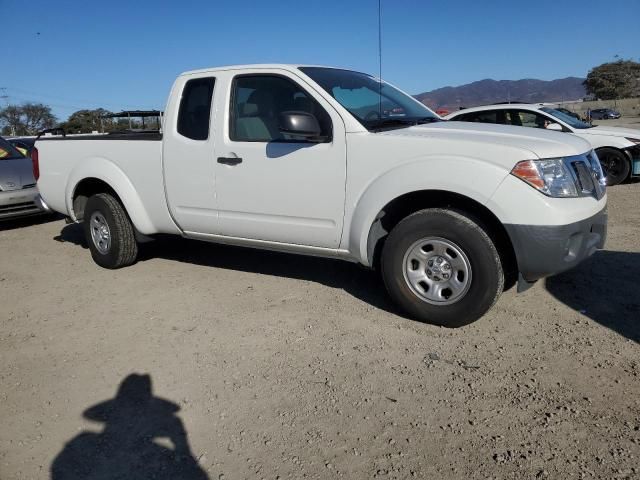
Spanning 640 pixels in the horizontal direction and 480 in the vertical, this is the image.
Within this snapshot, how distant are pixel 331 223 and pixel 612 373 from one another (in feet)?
6.77

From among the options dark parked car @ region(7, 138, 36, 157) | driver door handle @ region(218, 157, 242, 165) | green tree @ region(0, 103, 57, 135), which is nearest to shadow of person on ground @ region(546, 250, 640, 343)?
driver door handle @ region(218, 157, 242, 165)

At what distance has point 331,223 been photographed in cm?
398

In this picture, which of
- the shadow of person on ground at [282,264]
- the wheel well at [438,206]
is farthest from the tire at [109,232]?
the wheel well at [438,206]

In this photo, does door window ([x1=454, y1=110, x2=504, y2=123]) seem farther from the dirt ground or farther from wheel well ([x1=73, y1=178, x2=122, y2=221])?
wheel well ([x1=73, y1=178, x2=122, y2=221])

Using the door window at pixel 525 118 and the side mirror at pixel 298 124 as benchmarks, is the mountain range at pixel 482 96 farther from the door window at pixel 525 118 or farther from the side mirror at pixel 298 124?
the side mirror at pixel 298 124

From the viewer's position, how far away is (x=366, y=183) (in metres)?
3.79

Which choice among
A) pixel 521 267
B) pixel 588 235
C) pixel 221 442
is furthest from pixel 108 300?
pixel 588 235

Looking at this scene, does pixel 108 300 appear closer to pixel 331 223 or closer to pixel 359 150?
pixel 331 223

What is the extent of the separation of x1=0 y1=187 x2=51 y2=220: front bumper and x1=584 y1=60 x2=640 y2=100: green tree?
294ft

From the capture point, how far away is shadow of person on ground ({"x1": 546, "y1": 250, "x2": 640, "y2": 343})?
145 inches

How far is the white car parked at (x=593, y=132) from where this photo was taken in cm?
913

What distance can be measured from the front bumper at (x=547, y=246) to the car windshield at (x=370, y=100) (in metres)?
1.33

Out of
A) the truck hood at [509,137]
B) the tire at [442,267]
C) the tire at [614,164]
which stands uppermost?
the truck hood at [509,137]

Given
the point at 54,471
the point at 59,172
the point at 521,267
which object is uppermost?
the point at 59,172
